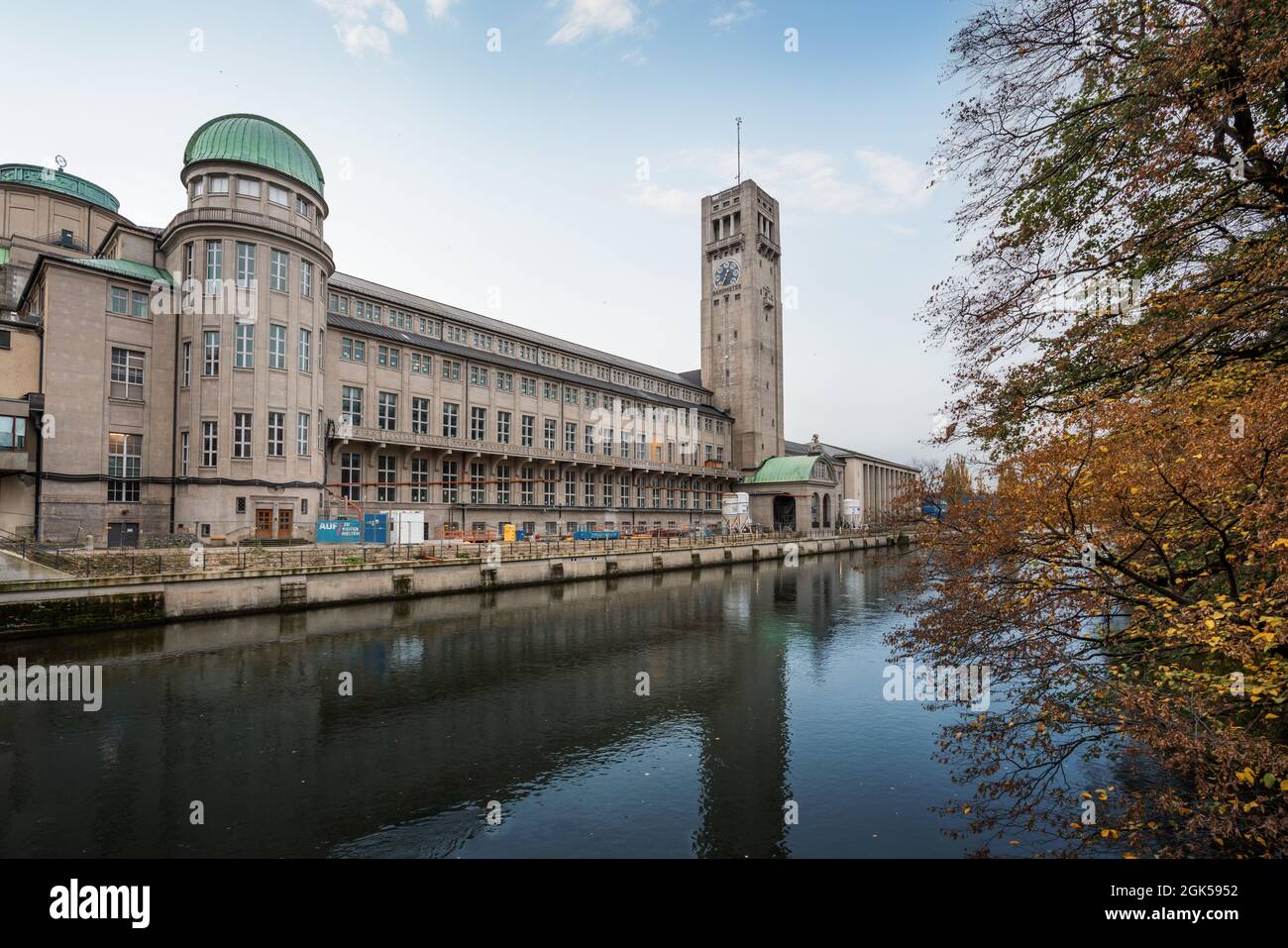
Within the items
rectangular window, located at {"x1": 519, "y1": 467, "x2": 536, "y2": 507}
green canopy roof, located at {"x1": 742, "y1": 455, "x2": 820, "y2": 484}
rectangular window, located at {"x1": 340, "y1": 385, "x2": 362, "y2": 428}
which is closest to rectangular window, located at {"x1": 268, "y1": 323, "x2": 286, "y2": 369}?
rectangular window, located at {"x1": 340, "y1": 385, "x2": 362, "y2": 428}

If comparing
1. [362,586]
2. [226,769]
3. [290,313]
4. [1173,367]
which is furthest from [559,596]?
[1173,367]

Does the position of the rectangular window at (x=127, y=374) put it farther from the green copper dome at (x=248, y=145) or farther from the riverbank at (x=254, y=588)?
the riverbank at (x=254, y=588)

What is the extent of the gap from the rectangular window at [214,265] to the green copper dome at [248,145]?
5597 millimetres

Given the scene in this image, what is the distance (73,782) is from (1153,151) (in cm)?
2039

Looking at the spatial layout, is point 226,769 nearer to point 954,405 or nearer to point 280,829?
point 280,829

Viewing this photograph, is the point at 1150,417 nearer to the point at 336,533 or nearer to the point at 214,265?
the point at 336,533

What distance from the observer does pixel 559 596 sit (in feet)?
114

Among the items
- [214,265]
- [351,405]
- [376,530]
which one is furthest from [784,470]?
[214,265]

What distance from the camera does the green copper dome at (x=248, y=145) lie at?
3809 cm

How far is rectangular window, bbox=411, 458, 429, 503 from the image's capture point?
50.0m

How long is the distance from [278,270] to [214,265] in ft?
11.2

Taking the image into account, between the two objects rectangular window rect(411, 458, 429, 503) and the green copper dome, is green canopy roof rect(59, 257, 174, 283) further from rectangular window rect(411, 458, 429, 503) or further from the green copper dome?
rectangular window rect(411, 458, 429, 503)

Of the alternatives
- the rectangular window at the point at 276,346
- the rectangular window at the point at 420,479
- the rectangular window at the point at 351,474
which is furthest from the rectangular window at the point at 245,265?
the rectangular window at the point at 420,479

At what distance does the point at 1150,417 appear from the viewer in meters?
7.51
